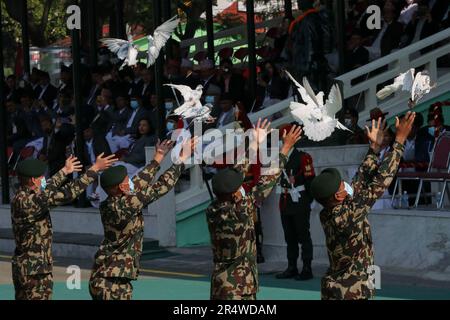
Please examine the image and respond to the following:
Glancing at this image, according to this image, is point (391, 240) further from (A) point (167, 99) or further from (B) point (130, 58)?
(A) point (167, 99)

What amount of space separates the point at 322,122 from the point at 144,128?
9.53 meters

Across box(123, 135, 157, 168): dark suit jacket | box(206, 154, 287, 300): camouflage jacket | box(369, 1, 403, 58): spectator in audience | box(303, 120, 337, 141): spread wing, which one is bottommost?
box(206, 154, 287, 300): camouflage jacket

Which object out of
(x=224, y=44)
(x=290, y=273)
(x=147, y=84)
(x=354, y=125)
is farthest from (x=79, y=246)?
(x=224, y=44)

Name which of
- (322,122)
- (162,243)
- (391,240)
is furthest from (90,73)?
(322,122)

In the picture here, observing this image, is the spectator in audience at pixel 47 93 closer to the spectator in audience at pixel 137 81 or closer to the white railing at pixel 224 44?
the spectator in audience at pixel 137 81

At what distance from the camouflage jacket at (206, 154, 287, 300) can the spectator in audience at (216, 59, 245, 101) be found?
32.4 feet

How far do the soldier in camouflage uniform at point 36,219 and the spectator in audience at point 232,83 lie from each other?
343 inches

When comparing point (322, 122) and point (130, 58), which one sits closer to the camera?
point (322, 122)

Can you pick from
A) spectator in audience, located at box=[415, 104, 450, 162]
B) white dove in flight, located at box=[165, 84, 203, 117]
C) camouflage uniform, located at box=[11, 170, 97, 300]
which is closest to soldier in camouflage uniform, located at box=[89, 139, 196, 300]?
camouflage uniform, located at box=[11, 170, 97, 300]

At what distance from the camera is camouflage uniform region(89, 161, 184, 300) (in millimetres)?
12844

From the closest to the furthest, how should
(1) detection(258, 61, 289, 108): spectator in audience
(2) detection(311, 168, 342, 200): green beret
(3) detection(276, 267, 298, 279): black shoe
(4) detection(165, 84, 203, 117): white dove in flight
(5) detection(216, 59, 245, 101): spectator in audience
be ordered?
(2) detection(311, 168, 342, 200): green beret, (4) detection(165, 84, 203, 117): white dove in flight, (3) detection(276, 267, 298, 279): black shoe, (5) detection(216, 59, 245, 101): spectator in audience, (1) detection(258, 61, 289, 108): spectator in audience

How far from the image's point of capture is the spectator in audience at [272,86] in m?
22.8

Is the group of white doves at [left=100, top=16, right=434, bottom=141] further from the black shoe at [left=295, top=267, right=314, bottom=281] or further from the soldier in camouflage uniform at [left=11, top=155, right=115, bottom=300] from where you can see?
the black shoe at [left=295, top=267, right=314, bottom=281]

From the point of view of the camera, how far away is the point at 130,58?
16078 millimetres
